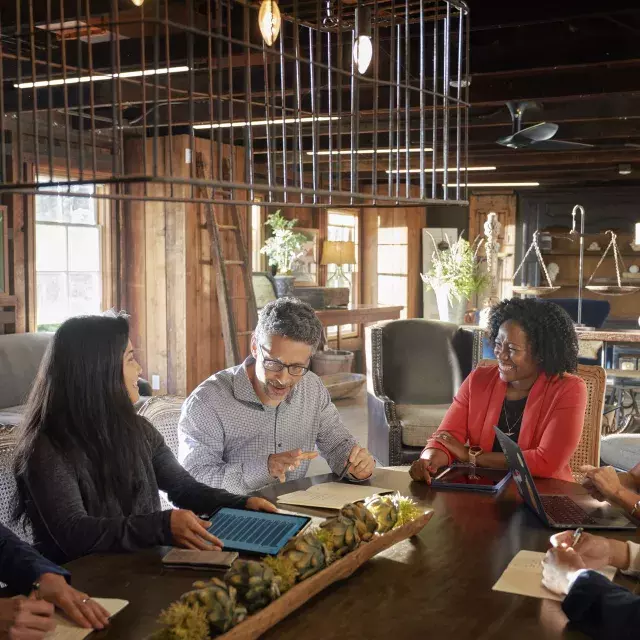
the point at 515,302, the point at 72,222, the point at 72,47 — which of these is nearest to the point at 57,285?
the point at 72,222

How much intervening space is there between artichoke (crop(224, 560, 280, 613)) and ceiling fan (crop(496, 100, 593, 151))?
4859 millimetres

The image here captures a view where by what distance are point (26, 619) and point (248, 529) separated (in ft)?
1.99

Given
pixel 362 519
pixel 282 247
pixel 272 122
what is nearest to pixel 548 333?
pixel 362 519

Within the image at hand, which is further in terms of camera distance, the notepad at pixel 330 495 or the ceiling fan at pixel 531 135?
the ceiling fan at pixel 531 135

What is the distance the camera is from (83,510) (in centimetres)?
202

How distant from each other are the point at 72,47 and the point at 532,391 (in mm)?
3810

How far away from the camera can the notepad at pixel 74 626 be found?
1497 mm

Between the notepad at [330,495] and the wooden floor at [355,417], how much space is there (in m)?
3.27

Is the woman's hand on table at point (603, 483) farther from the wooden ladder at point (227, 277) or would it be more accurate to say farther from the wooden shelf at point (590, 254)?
the wooden shelf at point (590, 254)

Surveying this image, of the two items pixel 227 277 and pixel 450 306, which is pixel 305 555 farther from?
pixel 227 277

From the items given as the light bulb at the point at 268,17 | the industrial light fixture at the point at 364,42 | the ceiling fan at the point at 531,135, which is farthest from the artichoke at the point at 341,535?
the ceiling fan at the point at 531,135

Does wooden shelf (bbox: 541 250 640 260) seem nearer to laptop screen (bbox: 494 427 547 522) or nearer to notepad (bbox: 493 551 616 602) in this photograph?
laptop screen (bbox: 494 427 547 522)

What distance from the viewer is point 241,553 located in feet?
6.23

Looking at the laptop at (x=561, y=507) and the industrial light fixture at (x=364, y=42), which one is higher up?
the industrial light fixture at (x=364, y=42)
